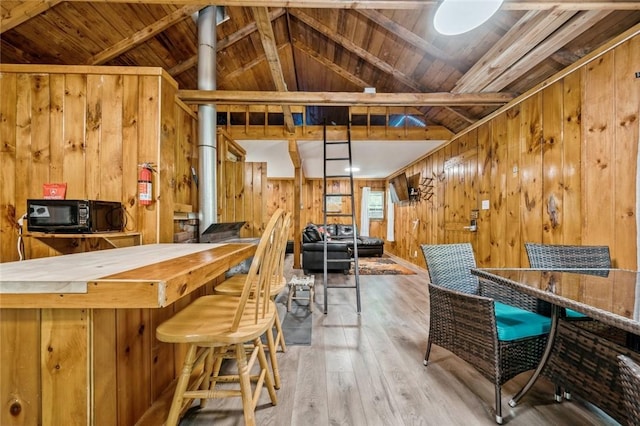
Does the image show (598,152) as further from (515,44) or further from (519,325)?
(519,325)

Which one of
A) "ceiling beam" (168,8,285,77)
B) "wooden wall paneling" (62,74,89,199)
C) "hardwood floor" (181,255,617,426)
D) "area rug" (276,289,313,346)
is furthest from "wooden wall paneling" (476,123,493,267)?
"wooden wall paneling" (62,74,89,199)

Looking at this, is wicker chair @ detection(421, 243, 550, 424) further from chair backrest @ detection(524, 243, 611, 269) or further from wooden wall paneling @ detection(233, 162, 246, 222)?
wooden wall paneling @ detection(233, 162, 246, 222)

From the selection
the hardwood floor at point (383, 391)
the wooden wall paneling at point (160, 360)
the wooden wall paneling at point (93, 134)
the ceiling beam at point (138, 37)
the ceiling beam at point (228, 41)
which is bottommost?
the hardwood floor at point (383, 391)

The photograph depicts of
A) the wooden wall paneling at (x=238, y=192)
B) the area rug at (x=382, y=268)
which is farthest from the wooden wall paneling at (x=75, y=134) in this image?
the area rug at (x=382, y=268)

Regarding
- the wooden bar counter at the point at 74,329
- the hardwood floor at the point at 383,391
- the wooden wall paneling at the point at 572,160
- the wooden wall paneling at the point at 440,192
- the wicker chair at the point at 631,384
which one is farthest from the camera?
the wooden wall paneling at the point at 440,192

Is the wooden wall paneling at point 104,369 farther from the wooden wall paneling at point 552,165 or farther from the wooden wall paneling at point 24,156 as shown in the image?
the wooden wall paneling at point 552,165

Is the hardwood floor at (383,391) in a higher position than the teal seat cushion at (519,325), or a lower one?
lower

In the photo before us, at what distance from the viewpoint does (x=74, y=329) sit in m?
0.86

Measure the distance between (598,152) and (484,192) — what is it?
4.64ft

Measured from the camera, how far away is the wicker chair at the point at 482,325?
4.53ft

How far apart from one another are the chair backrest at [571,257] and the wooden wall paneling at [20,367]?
2.74m

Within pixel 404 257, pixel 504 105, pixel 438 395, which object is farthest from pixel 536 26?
pixel 404 257

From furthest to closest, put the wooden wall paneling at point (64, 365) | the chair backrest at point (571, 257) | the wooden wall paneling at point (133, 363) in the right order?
the chair backrest at point (571, 257), the wooden wall paneling at point (133, 363), the wooden wall paneling at point (64, 365)

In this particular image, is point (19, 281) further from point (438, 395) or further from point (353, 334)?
point (353, 334)
